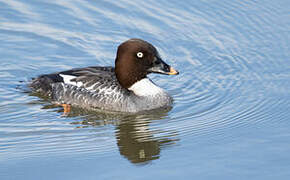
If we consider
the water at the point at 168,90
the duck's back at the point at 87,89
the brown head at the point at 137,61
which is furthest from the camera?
the duck's back at the point at 87,89

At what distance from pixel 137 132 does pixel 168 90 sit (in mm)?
2498

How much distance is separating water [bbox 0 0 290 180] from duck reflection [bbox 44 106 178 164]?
0.06 ft

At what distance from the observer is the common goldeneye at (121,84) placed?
11617mm

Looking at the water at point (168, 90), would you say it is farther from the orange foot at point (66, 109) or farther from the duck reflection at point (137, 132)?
the orange foot at point (66, 109)

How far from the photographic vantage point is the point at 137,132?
10.3m

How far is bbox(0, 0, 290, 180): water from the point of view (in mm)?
8586

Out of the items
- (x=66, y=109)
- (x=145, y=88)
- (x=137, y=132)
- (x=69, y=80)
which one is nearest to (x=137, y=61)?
(x=145, y=88)

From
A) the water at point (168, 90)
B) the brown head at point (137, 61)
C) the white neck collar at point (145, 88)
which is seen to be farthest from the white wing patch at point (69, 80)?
the white neck collar at point (145, 88)

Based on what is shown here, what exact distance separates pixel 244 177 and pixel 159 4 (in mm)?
8945

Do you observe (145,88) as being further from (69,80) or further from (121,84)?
(69,80)

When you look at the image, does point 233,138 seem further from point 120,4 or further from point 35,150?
point 120,4

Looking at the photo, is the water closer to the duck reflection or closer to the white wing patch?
the duck reflection

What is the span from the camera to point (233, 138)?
31.5 feet

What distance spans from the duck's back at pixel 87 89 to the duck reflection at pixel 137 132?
249mm
